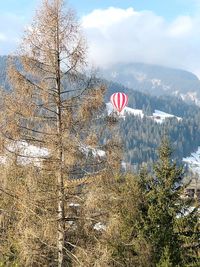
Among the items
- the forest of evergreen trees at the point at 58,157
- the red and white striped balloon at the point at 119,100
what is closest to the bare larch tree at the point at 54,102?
the forest of evergreen trees at the point at 58,157

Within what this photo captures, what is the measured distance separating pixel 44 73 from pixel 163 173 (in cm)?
1319

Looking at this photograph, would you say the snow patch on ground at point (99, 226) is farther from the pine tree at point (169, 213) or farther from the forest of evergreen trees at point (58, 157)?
the pine tree at point (169, 213)

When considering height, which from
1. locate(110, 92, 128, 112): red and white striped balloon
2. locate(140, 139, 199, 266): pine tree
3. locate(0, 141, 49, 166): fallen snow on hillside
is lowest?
locate(140, 139, 199, 266): pine tree

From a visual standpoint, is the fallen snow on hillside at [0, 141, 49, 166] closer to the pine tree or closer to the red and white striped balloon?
the pine tree

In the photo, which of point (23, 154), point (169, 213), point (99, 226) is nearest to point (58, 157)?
point (23, 154)

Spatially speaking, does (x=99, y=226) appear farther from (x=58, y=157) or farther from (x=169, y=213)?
(x=169, y=213)

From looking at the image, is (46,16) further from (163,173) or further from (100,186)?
(163,173)

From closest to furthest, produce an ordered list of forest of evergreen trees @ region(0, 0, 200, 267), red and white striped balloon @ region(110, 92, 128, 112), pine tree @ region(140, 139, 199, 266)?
forest of evergreen trees @ region(0, 0, 200, 267) < pine tree @ region(140, 139, 199, 266) < red and white striped balloon @ region(110, 92, 128, 112)

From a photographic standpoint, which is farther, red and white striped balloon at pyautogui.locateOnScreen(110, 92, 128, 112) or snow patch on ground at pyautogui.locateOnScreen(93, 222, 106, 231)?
red and white striped balloon at pyautogui.locateOnScreen(110, 92, 128, 112)

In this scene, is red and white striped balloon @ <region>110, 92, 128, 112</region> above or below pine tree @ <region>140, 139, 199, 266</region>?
above

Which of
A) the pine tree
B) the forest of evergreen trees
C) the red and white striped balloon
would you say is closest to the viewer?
the forest of evergreen trees

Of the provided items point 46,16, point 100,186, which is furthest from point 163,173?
point 46,16

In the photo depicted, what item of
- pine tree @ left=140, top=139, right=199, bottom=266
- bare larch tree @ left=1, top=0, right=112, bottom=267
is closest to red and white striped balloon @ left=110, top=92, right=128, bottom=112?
pine tree @ left=140, top=139, right=199, bottom=266

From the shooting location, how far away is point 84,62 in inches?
637
